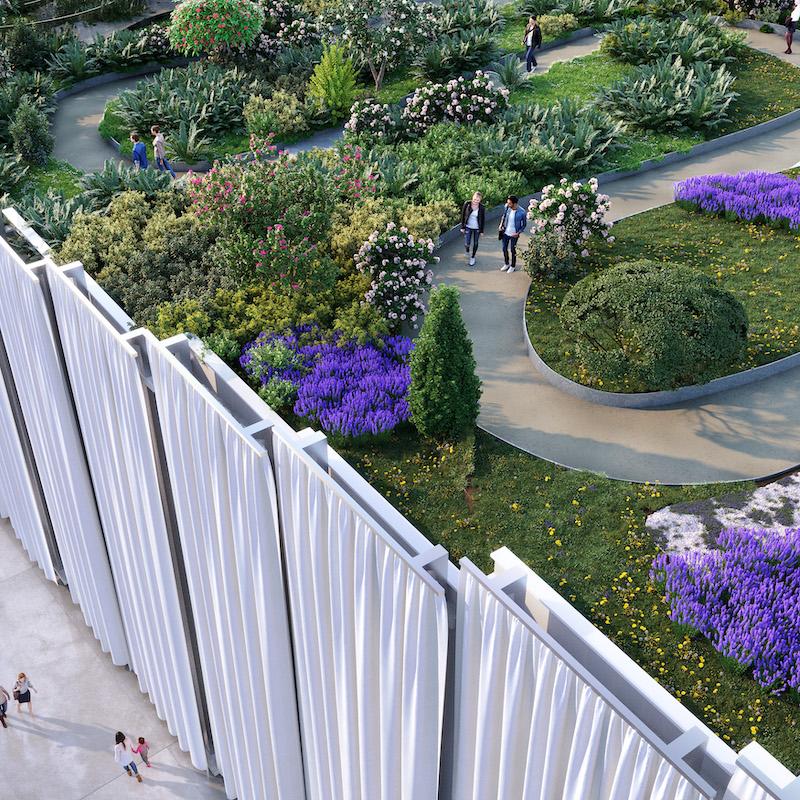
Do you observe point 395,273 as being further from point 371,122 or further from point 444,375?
point 371,122

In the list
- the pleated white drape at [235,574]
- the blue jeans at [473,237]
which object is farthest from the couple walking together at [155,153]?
the pleated white drape at [235,574]

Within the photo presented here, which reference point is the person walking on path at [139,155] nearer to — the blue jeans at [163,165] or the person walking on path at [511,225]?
the blue jeans at [163,165]

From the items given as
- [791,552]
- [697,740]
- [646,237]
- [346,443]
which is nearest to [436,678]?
[697,740]

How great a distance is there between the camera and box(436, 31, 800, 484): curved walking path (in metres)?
12.5

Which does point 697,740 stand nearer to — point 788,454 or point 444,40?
point 788,454

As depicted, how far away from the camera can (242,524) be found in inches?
283

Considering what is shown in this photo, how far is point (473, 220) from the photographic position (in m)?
16.3

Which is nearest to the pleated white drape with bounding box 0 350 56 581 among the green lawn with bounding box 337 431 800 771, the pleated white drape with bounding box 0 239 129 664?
the pleated white drape with bounding box 0 239 129 664

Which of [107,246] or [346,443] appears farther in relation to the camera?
[107,246]

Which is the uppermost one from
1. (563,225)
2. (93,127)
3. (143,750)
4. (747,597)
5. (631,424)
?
(563,225)

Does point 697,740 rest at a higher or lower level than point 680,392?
higher

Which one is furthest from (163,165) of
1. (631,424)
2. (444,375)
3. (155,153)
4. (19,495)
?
(631,424)

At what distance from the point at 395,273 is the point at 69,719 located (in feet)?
23.8

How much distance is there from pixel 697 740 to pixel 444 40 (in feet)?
72.1
